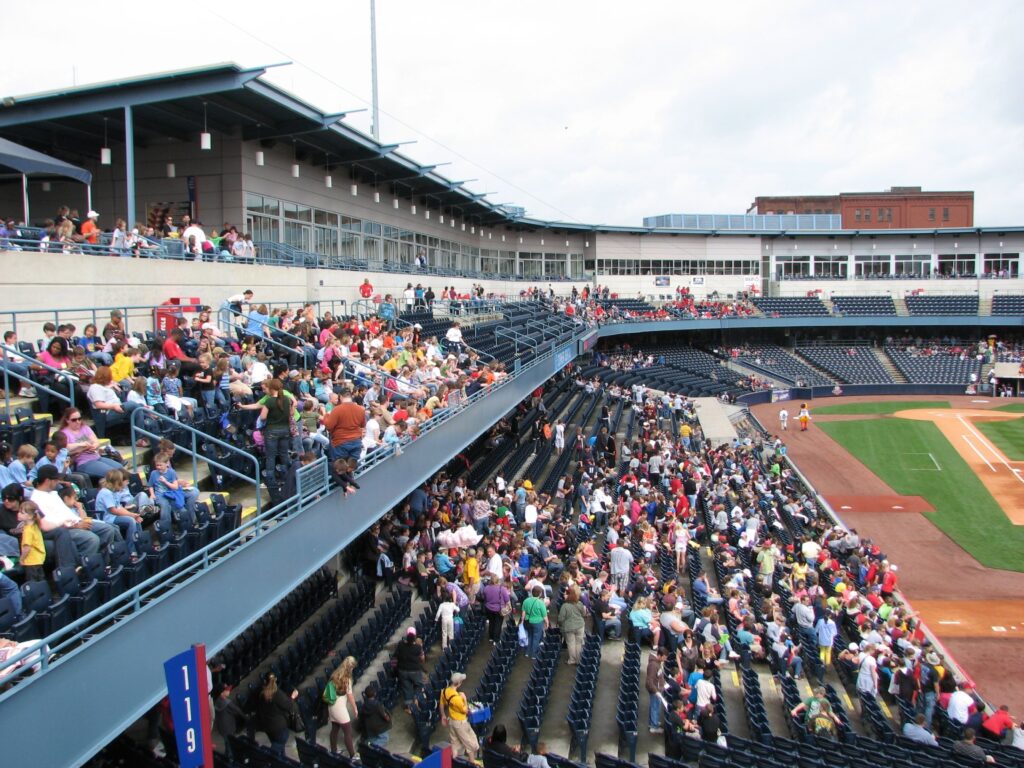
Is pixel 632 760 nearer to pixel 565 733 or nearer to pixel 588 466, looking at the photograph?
pixel 565 733

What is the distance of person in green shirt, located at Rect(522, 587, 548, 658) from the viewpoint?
12.2m

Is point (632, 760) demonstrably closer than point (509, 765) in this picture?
No

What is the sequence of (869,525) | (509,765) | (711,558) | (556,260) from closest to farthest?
(509,765), (711,558), (869,525), (556,260)

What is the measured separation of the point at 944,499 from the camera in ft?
90.2

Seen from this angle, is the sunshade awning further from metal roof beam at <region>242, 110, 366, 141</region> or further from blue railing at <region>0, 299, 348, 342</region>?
metal roof beam at <region>242, 110, 366, 141</region>

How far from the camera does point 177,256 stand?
53.8 ft

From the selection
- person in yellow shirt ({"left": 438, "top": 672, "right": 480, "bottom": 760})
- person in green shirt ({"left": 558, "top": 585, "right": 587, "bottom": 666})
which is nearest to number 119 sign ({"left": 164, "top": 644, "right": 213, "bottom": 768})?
person in yellow shirt ({"left": 438, "top": 672, "right": 480, "bottom": 760})

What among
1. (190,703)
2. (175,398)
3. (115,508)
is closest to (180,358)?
(175,398)

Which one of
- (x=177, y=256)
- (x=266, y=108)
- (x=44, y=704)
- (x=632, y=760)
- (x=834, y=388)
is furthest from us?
(x=834, y=388)

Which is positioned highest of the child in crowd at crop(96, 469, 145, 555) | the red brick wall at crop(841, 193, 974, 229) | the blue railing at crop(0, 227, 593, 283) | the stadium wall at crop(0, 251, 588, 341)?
the red brick wall at crop(841, 193, 974, 229)

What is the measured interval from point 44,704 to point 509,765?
5.08 metres

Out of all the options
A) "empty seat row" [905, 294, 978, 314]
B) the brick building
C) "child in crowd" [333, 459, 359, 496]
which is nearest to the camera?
"child in crowd" [333, 459, 359, 496]

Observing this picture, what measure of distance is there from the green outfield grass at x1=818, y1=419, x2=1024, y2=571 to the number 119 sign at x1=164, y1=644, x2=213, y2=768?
21.5m

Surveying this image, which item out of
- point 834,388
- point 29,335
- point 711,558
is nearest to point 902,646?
point 711,558
